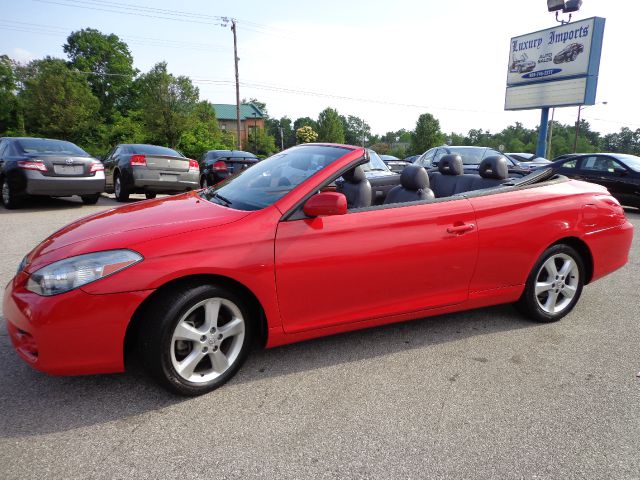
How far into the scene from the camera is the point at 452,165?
435cm

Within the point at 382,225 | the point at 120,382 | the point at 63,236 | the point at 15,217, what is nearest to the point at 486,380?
the point at 382,225

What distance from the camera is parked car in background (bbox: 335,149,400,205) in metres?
3.95

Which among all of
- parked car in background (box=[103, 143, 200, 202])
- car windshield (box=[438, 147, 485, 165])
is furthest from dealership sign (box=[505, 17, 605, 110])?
parked car in background (box=[103, 143, 200, 202])

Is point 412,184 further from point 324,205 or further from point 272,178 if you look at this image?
point 324,205

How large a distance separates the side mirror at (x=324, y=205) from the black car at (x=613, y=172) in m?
8.92

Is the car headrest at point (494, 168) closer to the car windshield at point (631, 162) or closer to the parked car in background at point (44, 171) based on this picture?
the parked car in background at point (44, 171)

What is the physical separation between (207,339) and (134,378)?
1.94 feet

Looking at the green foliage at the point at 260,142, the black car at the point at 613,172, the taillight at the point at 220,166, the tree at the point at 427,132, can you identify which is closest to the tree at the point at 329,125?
the green foliage at the point at 260,142

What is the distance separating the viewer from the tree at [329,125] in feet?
262

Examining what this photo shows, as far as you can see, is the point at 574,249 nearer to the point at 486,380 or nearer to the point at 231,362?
the point at 486,380

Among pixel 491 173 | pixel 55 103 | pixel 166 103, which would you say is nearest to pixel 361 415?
pixel 491 173

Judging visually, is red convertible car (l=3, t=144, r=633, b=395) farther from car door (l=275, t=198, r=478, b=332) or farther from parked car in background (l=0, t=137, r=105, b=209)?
parked car in background (l=0, t=137, r=105, b=209)

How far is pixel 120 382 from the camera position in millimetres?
2652

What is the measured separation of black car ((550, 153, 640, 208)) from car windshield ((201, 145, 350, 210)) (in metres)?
8.44
